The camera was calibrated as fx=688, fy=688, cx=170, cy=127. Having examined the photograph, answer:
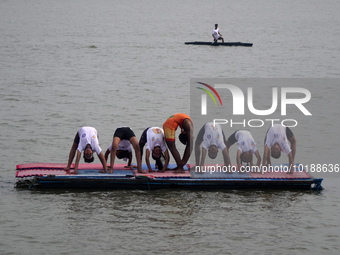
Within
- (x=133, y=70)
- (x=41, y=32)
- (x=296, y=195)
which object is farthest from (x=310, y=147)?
(x=41, y=32)

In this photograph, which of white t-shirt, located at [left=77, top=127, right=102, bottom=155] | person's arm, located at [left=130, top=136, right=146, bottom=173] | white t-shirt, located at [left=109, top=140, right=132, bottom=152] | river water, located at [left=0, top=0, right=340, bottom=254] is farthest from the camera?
white t-shirt, located at [left=109, top=140, right=132, bottom=152]

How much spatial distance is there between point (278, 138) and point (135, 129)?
942cm

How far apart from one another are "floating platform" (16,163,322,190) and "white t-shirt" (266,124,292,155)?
768mm

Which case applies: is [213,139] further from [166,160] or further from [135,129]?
[135,129]

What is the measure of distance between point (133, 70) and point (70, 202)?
26.8m

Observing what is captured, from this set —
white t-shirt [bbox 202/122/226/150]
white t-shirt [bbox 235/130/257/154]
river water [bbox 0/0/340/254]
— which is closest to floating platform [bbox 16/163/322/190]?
river water [bbox 0/0/340/254]

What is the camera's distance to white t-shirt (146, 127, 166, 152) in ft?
59.9

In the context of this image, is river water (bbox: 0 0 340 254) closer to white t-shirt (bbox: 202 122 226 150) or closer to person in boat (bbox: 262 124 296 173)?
person in boat (bbox: 262 124 296 173)

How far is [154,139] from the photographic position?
18.2 m

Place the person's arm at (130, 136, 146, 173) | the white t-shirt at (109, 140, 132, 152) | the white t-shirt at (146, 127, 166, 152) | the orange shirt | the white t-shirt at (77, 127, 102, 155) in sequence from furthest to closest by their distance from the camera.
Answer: the white t-shirt at (109, 140, 132, 152) < the orange shirt < the white t-shirt at (146, 127, 166, 152) < the person's arm at (130, 136, 146, 173) < the white t-shirt at (77, 127, 102, 155)

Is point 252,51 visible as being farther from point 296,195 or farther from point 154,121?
point 296,195

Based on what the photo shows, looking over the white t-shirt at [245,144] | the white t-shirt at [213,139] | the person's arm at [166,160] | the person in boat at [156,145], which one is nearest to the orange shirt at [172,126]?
the person in boat at [156,145]

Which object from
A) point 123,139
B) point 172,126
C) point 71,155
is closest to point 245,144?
point 172,126

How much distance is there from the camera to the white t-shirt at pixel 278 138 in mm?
18547
